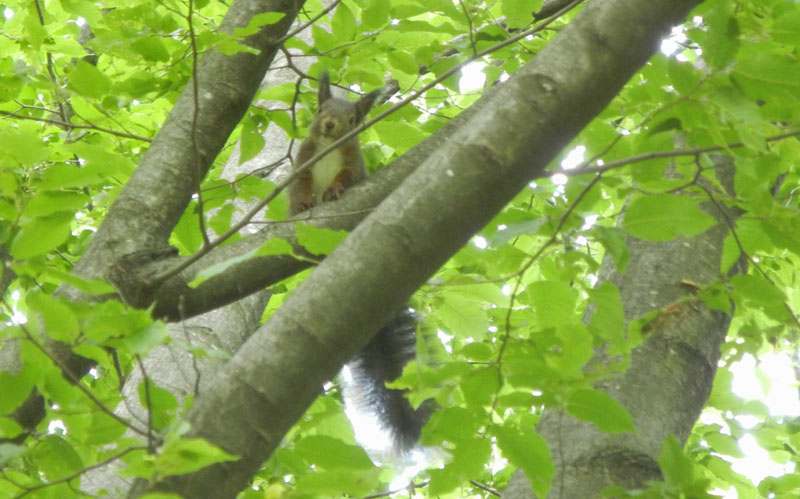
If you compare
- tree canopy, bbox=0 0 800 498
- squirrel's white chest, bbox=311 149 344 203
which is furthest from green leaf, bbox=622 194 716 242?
squirrel's white chest, bbox=311 149 344 203

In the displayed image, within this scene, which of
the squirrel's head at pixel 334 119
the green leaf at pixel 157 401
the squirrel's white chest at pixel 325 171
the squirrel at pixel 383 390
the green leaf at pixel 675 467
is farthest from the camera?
the squirrel's white chest at pixel 325 171

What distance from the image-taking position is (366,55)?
2.66m

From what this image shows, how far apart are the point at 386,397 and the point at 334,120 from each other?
1924mm

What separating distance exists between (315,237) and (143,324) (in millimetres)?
456

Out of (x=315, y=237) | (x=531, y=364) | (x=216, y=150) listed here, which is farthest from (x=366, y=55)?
(x=531, y=364)

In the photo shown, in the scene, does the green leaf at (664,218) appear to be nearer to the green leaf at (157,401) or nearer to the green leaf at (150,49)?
the green leaf at (157,401)

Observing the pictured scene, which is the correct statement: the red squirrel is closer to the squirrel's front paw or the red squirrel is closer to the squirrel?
the squirrel's front paw

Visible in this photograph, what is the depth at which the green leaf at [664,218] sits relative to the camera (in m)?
1.73

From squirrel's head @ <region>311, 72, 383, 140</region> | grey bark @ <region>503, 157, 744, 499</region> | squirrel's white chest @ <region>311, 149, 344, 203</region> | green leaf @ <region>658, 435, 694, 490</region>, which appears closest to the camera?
green leaf @ <region>658, 435, 694, 490</region>

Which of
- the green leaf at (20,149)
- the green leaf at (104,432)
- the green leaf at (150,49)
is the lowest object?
the green leaf at (104,432)

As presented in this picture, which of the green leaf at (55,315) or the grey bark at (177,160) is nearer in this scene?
the green leaf at (55,315)

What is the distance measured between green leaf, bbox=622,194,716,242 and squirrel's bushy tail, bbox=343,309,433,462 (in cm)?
184

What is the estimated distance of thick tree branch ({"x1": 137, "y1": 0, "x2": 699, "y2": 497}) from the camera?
145cm

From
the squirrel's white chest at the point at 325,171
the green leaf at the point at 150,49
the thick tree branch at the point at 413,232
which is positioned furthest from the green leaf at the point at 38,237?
the squirrel's white chest at the point at 325,171
